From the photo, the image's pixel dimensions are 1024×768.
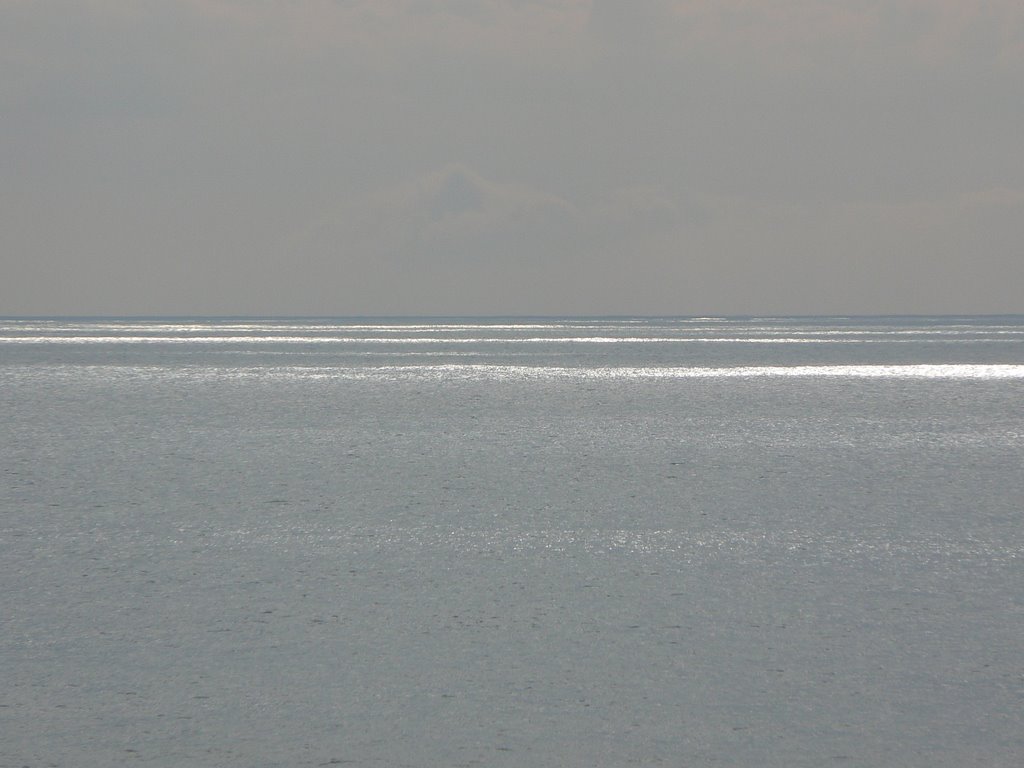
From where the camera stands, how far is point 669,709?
316cm

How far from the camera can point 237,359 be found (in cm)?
2670

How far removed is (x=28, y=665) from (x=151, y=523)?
2.39 m

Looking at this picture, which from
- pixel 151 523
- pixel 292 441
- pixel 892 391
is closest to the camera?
pixel 151 523

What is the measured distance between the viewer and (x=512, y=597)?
4.38 meters

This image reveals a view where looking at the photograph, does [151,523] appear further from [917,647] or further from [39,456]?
[917,647]

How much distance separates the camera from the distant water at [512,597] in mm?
2996

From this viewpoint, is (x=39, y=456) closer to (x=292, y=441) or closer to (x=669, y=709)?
(x=292, y=441)

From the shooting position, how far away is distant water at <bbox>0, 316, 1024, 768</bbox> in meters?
3.00

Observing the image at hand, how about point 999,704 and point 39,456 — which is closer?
point 999,704

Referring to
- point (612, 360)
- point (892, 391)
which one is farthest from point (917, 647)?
point (612, 360)

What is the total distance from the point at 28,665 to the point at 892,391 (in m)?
13.6

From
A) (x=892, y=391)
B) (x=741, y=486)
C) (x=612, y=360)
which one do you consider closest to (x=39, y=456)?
(x=741, y=486)

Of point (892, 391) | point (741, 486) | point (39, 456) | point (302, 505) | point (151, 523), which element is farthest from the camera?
point (892, 391)

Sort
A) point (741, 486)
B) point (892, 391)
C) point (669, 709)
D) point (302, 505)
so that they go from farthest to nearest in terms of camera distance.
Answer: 1. point (892, 391)
2. point (741, 486)
3. point (302, 505)
4. point (669, 709)
